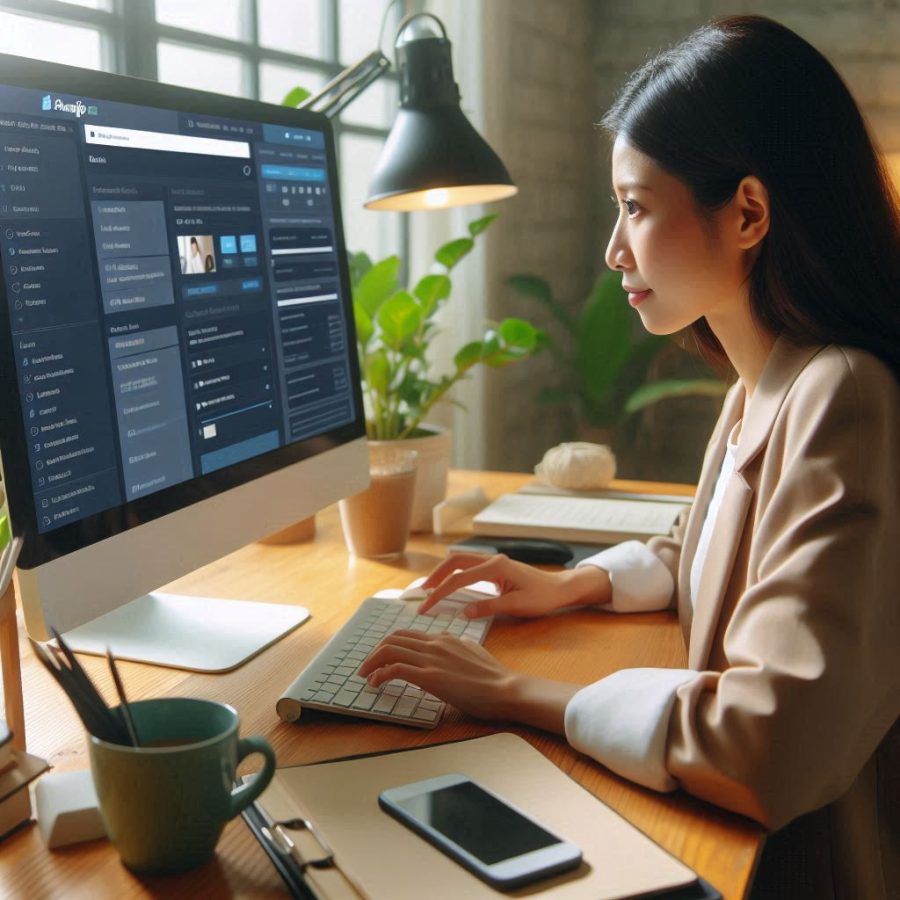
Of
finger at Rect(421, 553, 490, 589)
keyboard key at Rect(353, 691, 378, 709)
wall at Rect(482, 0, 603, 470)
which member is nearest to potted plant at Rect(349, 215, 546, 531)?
finger at Rect(421, 553, 490, 589)

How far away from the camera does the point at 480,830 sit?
0.64m

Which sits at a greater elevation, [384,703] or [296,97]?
[296,97]

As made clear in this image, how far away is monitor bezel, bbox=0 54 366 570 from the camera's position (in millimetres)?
739

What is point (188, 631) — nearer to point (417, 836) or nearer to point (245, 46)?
point (417, 836)

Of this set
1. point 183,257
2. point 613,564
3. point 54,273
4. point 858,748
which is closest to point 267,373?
point 183,257

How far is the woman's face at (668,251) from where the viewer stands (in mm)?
915

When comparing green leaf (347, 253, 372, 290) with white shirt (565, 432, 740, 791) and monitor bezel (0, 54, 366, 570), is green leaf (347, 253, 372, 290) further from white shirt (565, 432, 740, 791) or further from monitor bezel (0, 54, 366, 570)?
white shirt (565, 432, 740, 791)

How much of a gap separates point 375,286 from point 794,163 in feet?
2.48

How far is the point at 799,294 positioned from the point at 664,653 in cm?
38

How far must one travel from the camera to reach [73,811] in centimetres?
66

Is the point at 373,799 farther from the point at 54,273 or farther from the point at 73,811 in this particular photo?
the point at 54,273

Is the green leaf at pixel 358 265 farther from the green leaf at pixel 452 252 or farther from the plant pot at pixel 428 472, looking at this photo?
the plant pot at pixel 428 472

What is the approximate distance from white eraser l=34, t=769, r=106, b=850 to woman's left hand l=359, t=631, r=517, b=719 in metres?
0.25

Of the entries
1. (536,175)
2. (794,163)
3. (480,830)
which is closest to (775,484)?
(794,163)
